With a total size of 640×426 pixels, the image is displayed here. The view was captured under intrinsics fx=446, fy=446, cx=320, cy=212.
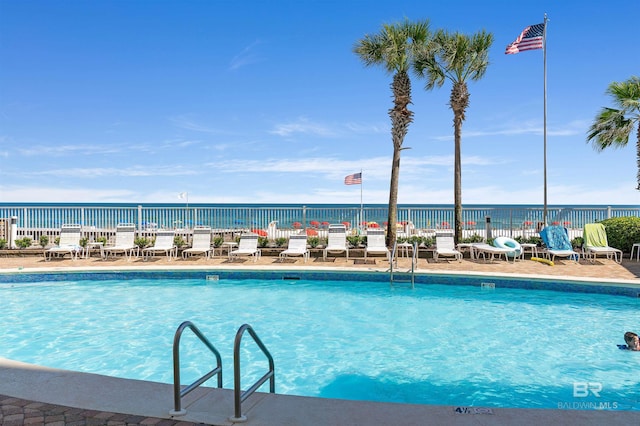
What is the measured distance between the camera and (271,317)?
25.0ft

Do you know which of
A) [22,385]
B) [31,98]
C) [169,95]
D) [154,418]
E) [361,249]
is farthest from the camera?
[169,95]

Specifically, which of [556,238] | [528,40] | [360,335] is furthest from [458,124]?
[360,335]

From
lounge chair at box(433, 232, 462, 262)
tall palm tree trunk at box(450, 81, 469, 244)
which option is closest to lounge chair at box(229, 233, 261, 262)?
lounge chair at box(433, 232, 462, 262)

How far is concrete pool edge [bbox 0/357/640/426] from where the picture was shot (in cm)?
269

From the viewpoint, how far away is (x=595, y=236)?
1238cm

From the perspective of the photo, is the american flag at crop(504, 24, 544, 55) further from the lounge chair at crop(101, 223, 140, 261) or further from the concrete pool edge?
the concrete pool edge

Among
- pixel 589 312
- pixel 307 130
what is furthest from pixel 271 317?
pixel 307 130

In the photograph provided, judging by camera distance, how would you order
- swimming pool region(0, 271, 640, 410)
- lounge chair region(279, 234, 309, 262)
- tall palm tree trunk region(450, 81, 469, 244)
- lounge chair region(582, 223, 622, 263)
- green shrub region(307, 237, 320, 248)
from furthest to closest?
tall palm tree trunk region(450, 81, 469, 244) < green shrub region(307, 237, 320, 248) < lounge chair region(279, 234, 309, 262) < lounge chair region(582, 223, 622, 263) < swimming pool region(0, 271, 640, 410)

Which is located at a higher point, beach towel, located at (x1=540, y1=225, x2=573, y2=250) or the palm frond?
the palm frond

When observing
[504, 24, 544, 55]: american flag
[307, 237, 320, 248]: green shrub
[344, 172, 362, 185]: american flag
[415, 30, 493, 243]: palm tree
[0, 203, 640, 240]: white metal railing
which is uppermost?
[504, 24, 544, 55]: american flag

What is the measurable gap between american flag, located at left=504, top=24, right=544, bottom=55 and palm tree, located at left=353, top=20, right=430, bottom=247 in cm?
356

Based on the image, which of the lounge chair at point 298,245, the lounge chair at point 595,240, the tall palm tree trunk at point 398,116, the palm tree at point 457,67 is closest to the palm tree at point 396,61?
the tall palm tree trunk at point 398,116

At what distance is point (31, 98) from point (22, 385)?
98.0ft

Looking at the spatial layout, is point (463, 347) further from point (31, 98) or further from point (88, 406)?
point (31, 98)
